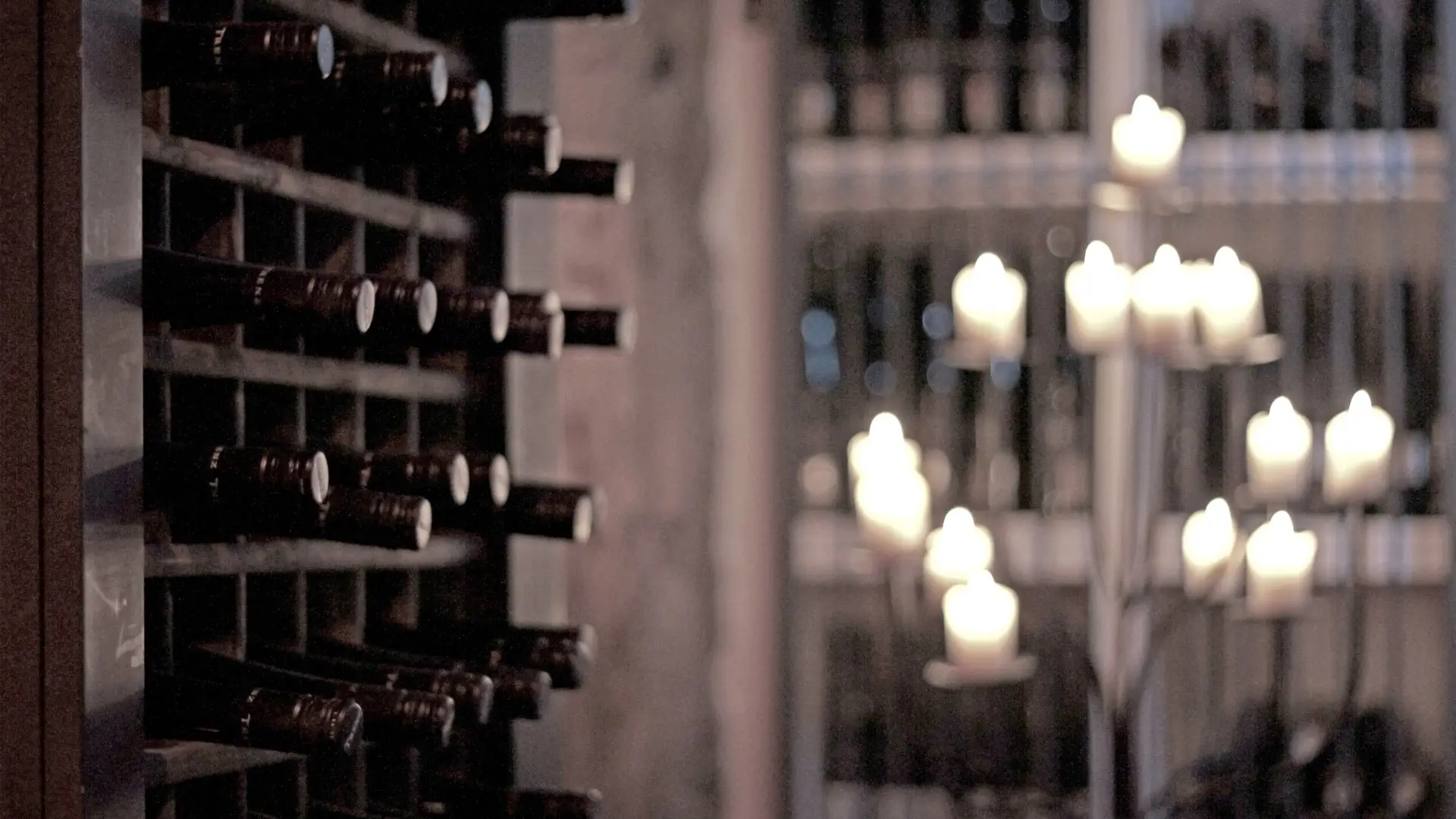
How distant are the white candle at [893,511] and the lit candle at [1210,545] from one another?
0.63 ft

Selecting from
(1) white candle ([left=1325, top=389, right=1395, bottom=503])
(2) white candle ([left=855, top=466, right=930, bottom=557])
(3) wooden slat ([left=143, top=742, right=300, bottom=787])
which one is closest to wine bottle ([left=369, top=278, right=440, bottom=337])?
Result: (3) wooden slat ([left=143, top=742, right=300, bottom=787])

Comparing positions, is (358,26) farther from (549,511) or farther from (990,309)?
(990,309)

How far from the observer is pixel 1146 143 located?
3.29 ft

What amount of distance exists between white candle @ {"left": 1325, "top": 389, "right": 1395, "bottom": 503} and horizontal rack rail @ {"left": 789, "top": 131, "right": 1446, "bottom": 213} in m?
0.75

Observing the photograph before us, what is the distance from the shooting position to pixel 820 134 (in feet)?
6.23

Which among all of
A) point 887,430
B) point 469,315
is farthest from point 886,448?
point 469,315

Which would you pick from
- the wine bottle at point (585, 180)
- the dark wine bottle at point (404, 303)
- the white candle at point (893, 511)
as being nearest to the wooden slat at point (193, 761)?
the dark wine bottle at point (404, 303)

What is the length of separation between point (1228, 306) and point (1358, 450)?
0.44 feet

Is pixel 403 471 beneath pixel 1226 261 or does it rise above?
beneath

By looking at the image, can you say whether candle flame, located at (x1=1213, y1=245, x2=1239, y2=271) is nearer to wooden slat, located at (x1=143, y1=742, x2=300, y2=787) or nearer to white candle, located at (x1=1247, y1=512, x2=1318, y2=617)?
white candle, located at (x1=1247, y1=512, x2=1318, y2=617)

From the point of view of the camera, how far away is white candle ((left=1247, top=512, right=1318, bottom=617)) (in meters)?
1.01

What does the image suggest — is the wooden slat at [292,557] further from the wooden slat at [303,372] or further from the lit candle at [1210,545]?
the lit candle at [1210,545]

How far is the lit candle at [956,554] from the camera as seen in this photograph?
1.08 m

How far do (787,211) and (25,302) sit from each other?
153cm
